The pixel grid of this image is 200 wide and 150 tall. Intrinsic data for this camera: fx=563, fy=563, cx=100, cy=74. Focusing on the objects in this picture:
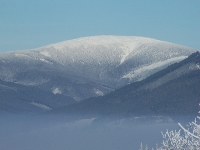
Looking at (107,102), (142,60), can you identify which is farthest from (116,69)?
(107,102)

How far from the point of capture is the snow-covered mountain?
14300cm

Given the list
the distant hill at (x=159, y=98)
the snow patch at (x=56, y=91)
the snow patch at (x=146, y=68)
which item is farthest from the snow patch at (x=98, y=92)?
the distant hill at (x=159, y=98)

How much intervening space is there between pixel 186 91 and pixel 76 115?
2363 cm

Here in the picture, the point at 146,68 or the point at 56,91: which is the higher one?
the point at 146,68

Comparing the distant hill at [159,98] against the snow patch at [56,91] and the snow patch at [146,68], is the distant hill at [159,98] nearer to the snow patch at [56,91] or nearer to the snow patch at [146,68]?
the snow patch at [56,91]

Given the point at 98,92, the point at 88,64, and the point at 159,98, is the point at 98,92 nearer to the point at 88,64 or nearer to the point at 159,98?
the point at 88,64

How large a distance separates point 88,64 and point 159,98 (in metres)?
85.3

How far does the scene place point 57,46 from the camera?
7101 inches

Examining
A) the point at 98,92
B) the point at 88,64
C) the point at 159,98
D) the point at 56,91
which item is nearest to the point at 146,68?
the point at 98,92

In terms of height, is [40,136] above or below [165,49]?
below

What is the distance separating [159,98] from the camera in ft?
277

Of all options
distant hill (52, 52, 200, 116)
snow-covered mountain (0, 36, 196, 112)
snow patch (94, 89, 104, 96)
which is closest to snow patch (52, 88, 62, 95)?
snow-covered mountain (0, 36, 196, 112)

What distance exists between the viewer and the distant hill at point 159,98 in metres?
77.6

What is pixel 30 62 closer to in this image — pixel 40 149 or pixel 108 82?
pixel 108 82
